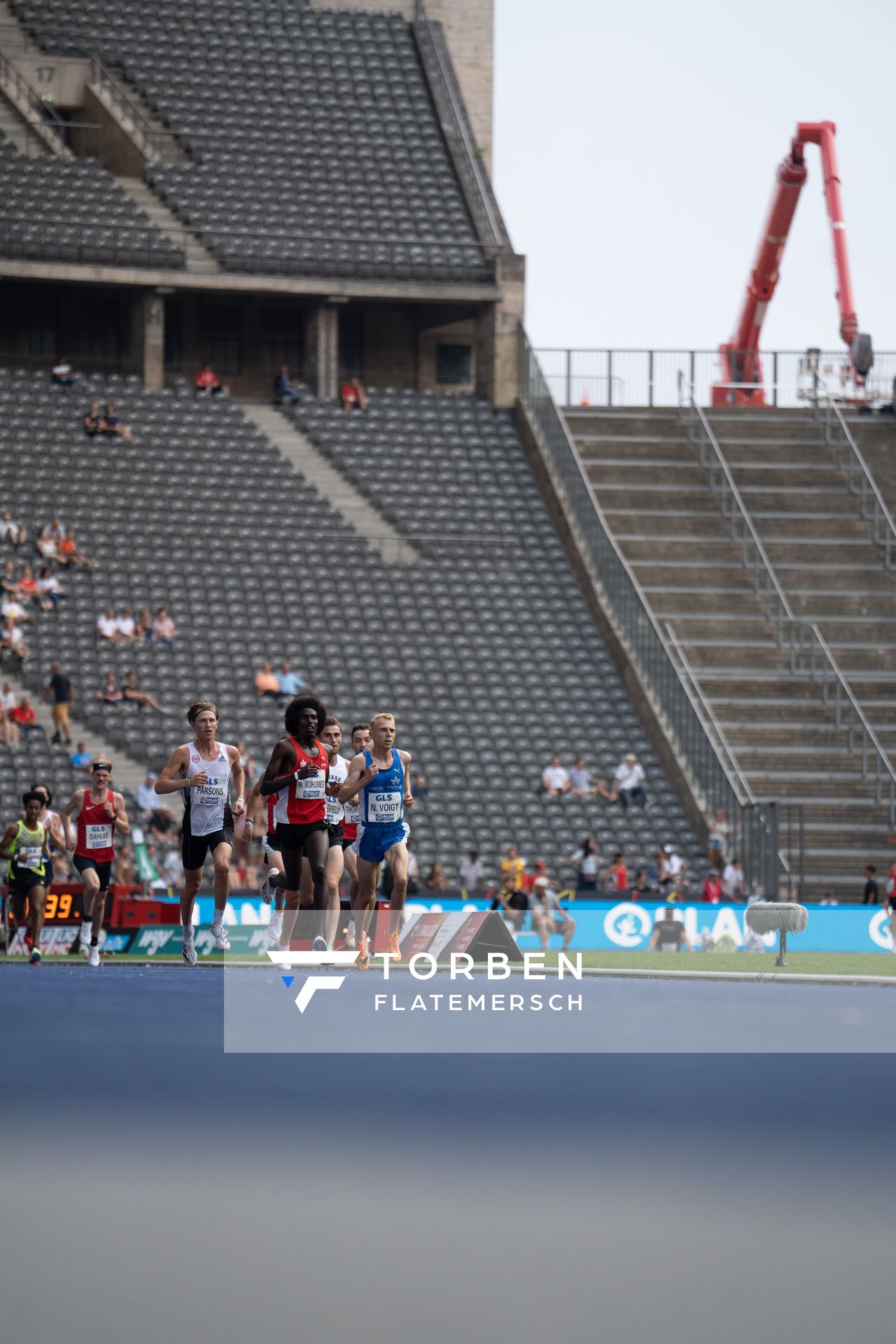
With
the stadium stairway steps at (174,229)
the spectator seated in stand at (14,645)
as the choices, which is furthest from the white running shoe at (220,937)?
the stadium stairway steps at (174,229)

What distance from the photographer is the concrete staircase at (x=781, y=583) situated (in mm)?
35938

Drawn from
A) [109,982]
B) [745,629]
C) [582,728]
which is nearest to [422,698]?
[582,728]

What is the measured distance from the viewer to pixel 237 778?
17234 mm

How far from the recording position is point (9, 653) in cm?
3512

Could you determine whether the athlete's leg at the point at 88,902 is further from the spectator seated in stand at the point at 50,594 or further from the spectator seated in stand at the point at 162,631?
the spectator seated in stand at the point at 50,594

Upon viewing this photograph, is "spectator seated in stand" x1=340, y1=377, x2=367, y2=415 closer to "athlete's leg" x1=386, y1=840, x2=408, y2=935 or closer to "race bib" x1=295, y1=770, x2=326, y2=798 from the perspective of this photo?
"athlete's leg" x1=386, y1=840, x2=408, y2=935

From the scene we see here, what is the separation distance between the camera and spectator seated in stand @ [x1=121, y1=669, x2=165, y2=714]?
34875 mm

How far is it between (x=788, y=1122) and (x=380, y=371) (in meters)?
40.9

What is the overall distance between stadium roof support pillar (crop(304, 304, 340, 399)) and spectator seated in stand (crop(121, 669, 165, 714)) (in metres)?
12.5

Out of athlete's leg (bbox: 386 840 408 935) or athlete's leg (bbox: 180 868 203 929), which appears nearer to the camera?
athlete's leg (bbox: 386 840 408 935)

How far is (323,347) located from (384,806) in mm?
30485

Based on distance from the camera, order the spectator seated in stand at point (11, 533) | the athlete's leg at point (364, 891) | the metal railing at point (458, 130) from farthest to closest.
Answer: the metal railing at point (458, 130) < the spectator seated in stand at point (11, 533) < the athlete's leg at point (364, 891)

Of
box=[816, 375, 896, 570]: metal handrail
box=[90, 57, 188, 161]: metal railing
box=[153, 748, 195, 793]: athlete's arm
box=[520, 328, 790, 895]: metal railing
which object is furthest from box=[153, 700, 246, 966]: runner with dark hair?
box=[90, 57, 188, 161]: metal railing

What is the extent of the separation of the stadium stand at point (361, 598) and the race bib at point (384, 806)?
16.0 m
